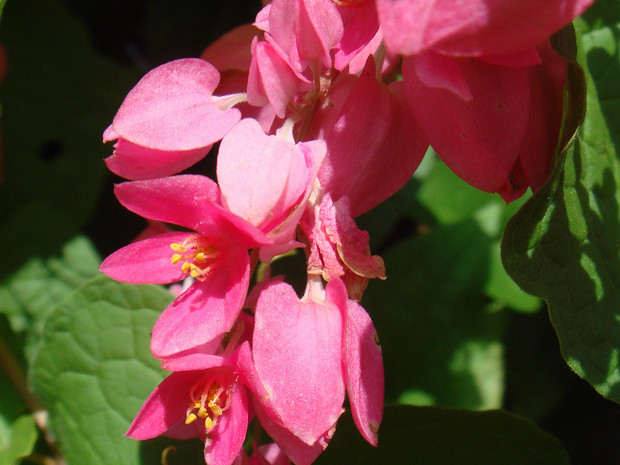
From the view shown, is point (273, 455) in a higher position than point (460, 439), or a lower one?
higher

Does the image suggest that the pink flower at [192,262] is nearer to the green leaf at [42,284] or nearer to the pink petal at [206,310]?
the pink petal at [206,310]

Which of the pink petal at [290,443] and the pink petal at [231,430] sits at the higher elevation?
the pink petal at [231,430]

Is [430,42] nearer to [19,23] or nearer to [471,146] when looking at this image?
[471,146]

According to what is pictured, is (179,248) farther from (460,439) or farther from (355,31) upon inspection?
(460,439)

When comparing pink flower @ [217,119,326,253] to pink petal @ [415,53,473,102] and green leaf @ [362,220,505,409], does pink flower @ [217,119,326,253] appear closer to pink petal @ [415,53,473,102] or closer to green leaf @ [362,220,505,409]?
pink petal @ [415,53,473,102]

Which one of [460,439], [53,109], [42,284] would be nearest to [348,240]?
[460,439]

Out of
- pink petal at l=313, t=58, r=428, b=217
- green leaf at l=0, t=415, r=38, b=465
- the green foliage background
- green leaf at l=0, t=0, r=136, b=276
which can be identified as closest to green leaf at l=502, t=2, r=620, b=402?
the green foliage background

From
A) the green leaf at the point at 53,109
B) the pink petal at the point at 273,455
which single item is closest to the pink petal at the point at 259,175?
the pink petal at the point at 273,455

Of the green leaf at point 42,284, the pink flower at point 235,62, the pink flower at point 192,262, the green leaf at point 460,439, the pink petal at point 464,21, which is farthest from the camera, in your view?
the green leaf at point 42,284
